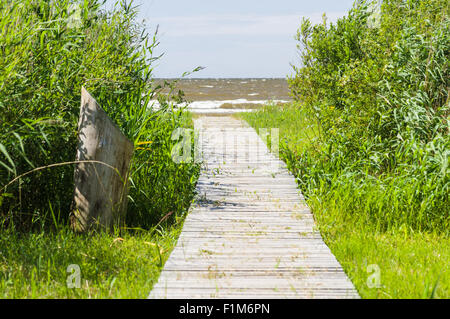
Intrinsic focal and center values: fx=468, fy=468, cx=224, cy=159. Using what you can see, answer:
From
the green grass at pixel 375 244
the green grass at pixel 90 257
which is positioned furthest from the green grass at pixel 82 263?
the green grass at pixel 375 244

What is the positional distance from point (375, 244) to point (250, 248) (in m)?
1.13

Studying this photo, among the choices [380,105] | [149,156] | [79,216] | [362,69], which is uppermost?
[362,69]

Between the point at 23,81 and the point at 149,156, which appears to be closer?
the point at 23,81

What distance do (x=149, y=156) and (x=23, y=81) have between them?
1.82 metres

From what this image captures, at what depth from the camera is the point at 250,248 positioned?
12.6ft

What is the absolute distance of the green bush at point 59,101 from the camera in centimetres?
405

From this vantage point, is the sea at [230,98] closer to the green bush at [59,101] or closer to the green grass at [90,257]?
the green bush at [59,101]

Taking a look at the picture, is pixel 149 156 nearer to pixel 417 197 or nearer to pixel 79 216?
pixel 79 216

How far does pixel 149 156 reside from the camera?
215 inches

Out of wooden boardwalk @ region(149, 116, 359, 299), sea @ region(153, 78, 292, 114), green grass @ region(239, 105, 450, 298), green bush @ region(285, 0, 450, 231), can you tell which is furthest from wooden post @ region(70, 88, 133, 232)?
sea @ region(153, 78, 292, 114)

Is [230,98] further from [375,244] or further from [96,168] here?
[375,244]

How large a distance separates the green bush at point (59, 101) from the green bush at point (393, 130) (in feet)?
6.30

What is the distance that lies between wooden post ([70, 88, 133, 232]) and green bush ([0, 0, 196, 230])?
0.73 ft

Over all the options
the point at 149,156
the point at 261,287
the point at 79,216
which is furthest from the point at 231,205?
the point at 261,287
